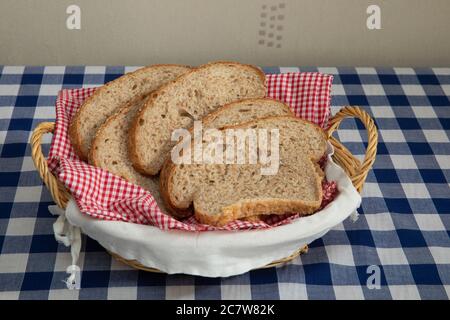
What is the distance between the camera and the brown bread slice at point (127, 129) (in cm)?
151

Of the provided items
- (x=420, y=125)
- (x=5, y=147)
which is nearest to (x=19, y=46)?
(x=5, y=147)

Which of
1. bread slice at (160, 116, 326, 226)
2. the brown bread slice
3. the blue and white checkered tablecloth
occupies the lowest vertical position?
the blue and white checkered tablecloth

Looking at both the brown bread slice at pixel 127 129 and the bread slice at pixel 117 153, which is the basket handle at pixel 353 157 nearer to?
the brown bread slice at pixel 127 129

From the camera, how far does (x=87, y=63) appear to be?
2.37 metres

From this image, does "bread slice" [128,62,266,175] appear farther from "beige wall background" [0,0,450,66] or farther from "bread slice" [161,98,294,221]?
"beige wall background" [0,0,450,66]

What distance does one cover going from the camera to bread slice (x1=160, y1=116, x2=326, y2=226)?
1388mm

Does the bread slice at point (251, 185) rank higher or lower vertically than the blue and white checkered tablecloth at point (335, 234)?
higher

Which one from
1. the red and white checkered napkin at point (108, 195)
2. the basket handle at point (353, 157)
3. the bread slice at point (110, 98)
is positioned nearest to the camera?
the red and white checkered napkin at point (108, 195)

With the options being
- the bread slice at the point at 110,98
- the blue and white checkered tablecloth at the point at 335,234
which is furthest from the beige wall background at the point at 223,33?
the bread slice at the point at 110,98

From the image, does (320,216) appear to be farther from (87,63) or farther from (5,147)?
(87,63)

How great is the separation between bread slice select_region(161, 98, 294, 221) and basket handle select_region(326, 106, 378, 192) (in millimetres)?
131

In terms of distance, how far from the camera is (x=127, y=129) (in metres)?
1.59

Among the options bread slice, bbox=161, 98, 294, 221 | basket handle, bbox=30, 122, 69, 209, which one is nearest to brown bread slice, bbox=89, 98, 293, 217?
bread slice, bbox=161, 98, 294, 221

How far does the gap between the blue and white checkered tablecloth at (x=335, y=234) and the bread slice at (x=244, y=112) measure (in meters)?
0.33
